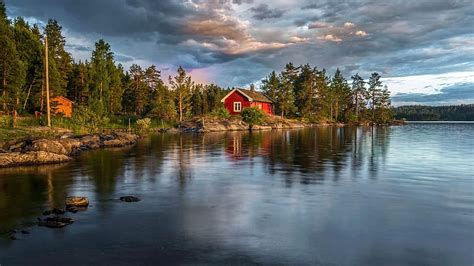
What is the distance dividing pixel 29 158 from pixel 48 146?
2.75 m

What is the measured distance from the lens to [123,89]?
83.6 meters

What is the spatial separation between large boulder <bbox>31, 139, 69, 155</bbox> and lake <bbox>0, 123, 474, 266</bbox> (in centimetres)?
450

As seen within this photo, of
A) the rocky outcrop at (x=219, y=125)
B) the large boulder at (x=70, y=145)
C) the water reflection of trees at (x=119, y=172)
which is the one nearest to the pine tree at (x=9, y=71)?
the large boulder at (x=70, y=145)

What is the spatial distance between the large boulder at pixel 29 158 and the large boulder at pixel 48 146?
1.32 m

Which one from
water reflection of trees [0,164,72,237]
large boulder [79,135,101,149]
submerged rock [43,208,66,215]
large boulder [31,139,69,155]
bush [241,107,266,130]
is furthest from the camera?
bush [241,107,266,130]

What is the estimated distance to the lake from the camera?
29.5ft

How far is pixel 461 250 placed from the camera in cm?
927

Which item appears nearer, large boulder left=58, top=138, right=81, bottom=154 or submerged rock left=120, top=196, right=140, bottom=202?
submerged rock left=120, top=196, right=140, bottom=202

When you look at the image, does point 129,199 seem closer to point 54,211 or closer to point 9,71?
point 54,211

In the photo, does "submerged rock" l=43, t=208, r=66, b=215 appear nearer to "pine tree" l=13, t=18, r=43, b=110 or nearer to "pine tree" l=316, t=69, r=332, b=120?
"pine tree" l=13, t=18, r=43, b=110

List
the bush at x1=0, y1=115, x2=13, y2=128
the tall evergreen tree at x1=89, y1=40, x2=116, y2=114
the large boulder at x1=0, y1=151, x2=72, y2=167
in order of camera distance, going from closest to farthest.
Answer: the large boulder at x1=0, y1=151, x2=72, y2=167, the bush at x1=0, y1=115, x2=13, y2=128, the tall evergreen tree at x1=89, y1=40, x2=116, y2=114

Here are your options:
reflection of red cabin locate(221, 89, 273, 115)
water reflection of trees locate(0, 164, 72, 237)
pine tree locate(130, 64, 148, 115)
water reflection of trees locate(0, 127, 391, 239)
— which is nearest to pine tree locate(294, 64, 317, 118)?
reflection of red cabin locate(221, 89, 273, 115)

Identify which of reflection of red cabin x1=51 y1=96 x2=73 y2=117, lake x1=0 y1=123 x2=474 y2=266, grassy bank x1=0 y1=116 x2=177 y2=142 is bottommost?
lake x1=0 y1=123 x2=474 y2=266

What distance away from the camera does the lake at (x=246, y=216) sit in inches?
353
